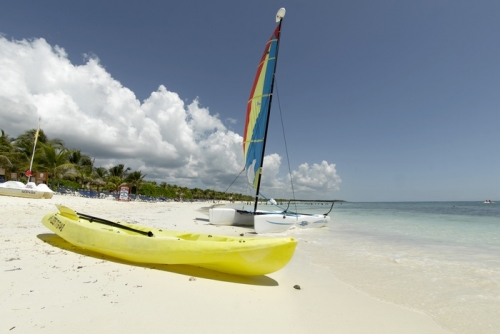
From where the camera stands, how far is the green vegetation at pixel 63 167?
82.1 ft

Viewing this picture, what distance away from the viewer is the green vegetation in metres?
25.0

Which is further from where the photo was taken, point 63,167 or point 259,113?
point 63,167

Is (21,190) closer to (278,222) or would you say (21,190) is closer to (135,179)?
(278,222)

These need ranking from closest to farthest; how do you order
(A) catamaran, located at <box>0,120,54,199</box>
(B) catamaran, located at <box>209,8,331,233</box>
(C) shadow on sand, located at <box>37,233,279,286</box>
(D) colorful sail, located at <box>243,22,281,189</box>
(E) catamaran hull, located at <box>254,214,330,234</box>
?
1. (C) shadow on sand, located at <box>37,233,279,286</box>
2. (E) catamaran hull, located at <box>254,214,330,234</box>
3. (B) catamaran, located at <box>209,8,331,233</box>
4. (D) colorful sail, located at <box>243,22,281,189</box>
5. (A) catamaran, located at <box>0,120,54,199</box>

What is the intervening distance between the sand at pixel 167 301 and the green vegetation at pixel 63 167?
1028 inches

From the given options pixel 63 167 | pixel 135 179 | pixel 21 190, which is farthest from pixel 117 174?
pixel 21 190

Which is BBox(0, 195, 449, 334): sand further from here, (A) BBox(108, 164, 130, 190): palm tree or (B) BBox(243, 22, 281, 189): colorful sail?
(A) BBox(108, 164, 130, 190): palm tree

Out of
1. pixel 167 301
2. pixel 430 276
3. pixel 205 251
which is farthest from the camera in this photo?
pixel 430 276

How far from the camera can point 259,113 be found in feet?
41.2

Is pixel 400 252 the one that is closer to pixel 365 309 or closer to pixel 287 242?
pixel 365 309

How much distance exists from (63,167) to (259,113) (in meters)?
24.3

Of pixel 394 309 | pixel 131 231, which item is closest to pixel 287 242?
pixel 394 309

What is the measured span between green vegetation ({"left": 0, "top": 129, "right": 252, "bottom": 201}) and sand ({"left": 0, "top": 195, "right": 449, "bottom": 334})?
26118 mm

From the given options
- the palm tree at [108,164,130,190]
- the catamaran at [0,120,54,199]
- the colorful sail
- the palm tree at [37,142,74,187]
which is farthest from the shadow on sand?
the palm tree at [108,164,130,190]
